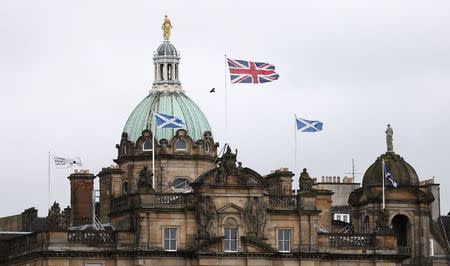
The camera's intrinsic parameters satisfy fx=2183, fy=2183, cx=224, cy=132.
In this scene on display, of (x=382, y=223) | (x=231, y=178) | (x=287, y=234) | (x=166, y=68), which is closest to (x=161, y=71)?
(x=166, y=68)

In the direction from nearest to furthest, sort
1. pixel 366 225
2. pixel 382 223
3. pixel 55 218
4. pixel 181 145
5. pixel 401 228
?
pixel 55 218 → pixel 382 223 → pixel 181 145 → pixel 366 225 → pixel 401 228

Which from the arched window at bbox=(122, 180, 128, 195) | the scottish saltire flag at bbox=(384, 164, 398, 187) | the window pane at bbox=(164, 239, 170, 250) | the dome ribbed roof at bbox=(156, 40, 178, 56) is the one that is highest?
the dome ribbed roof at bbox=(156, 40, 178, 56)

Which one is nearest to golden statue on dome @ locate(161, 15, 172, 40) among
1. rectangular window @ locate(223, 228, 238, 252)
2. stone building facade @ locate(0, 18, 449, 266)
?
stone building facade @ locate(0, 18, 449, 266)

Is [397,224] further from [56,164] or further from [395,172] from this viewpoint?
[56,164]

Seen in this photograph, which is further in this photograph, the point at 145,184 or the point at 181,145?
the point at 181,145

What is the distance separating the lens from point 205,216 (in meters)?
161

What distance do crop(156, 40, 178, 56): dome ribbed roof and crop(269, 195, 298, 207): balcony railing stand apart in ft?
63.8

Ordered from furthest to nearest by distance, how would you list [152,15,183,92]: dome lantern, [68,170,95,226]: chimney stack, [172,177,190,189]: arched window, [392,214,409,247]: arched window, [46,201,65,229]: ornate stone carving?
[392,214,409,247]: arched window < [152,15,183,92]: dome lantern < [172,177,190,189]: arched window < [68,170,95,226]: chimney stack < [46,201,65,229]: ornate stone carving

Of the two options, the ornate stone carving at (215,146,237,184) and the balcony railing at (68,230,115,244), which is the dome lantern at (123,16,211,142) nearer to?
the ornate stone carving at (215,146,237,184)

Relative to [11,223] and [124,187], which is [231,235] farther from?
[11,223]

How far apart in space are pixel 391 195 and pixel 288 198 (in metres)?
17.4

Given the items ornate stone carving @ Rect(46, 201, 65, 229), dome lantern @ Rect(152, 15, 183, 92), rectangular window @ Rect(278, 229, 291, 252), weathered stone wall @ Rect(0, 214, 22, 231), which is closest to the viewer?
ornate stone carving @ Rect(46, 201, 65, 229)

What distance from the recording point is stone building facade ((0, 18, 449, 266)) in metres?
160

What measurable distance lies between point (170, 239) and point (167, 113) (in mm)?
17841
